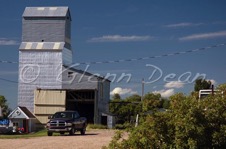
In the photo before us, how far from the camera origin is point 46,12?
2400 inches

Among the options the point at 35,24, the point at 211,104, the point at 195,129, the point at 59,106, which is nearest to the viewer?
the point at 195,129

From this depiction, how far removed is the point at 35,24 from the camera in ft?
199

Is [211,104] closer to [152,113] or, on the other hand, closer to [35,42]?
[152,113]

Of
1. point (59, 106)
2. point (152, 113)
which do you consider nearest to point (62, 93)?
point (59, 106)

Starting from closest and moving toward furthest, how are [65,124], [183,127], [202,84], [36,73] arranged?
[183,127]
[65,124]
[202,84]
[36,73]

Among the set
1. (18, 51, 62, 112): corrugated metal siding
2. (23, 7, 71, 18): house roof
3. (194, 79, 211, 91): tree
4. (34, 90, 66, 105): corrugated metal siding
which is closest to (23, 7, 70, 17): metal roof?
(23, 7, 71, 18): house roof

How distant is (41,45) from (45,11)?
4344 mm

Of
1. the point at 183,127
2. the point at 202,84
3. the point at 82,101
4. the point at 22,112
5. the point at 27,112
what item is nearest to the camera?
the point at 183,127

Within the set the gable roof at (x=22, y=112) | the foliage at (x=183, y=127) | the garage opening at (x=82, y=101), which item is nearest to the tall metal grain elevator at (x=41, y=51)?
the garage opening at (x=82, y=101)

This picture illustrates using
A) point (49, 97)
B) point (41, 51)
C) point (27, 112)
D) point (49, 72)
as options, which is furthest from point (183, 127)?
point (41, 51)

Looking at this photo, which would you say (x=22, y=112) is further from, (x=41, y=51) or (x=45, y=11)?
(x=45, y=11)

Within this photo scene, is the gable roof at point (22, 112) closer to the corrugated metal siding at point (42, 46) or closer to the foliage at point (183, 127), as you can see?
the corrugated metal siding at point (42, 46)

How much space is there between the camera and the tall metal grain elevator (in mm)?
59406

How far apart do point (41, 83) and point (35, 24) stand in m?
7.55
